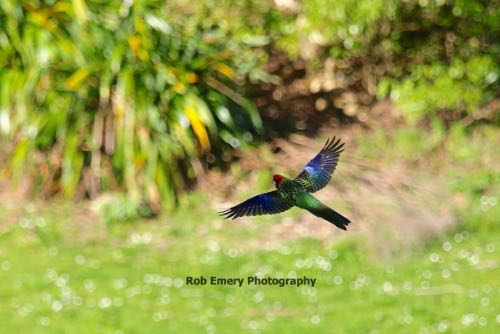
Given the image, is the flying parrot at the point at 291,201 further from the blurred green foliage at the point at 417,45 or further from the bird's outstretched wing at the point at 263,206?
the blurred green foliage at the point at 417,45

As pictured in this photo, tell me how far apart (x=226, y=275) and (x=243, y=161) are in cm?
204

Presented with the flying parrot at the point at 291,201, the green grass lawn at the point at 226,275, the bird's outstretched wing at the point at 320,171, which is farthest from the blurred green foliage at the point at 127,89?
the flying parrot at the point at 291,201

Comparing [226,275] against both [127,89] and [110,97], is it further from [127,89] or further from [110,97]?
[110,97]

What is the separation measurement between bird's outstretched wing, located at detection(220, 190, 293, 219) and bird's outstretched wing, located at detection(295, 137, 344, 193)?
0.10m

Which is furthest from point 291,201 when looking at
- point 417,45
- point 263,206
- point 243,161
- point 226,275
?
point 417,45

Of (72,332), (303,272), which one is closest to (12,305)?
(72,332)

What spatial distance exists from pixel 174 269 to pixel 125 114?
160cm

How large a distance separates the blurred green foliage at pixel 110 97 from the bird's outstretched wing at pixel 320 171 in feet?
17.6

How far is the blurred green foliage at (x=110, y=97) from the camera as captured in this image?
30.7 ft

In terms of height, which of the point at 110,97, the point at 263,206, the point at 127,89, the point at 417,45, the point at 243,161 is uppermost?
the point at 263,206

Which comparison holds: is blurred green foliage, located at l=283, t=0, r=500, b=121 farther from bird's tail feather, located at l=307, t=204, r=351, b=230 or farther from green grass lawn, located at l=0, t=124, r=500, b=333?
bird's tail feather, located at l=307, t=204, r=351, b=230

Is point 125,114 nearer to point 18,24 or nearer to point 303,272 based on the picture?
point 18,24

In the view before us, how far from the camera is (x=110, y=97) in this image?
31.2 feet

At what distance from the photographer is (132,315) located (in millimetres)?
7348
